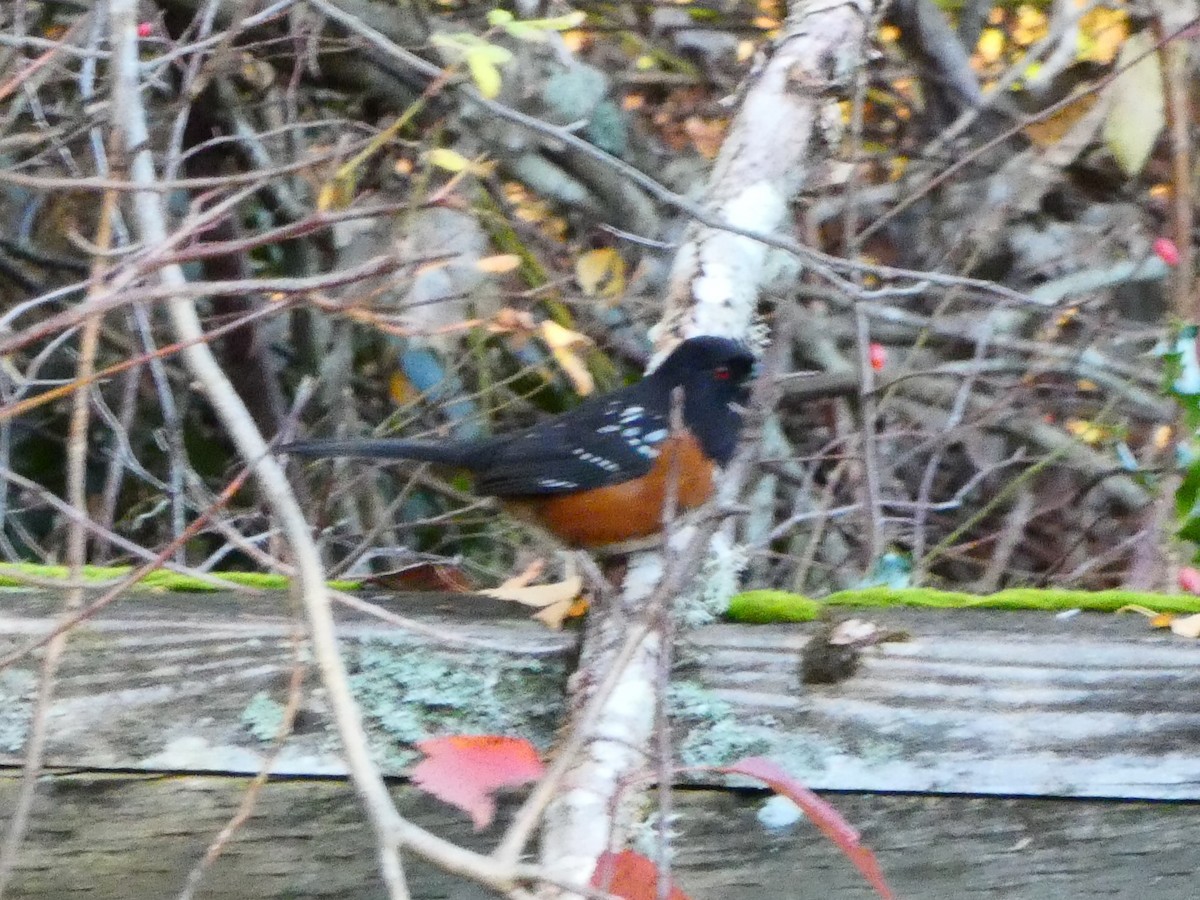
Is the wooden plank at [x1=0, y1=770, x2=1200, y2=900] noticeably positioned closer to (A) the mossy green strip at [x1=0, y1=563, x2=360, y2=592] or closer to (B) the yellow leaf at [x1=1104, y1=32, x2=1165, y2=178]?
(A) the mossy green strip at [x1=0, y1=563, x2=360, y2=592]

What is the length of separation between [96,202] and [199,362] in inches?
105

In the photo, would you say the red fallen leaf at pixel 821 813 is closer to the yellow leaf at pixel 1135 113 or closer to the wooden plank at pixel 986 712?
the wooden plank at pixel 986 712

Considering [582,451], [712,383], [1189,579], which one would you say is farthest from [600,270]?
[1189,579]

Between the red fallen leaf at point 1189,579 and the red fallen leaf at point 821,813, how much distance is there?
1010mm

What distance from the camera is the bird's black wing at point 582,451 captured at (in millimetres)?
2361

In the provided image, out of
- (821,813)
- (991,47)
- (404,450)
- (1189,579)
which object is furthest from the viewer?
(991,47)

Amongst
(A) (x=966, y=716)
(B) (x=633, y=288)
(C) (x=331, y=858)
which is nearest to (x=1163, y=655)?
(A) (x=966, y=716)

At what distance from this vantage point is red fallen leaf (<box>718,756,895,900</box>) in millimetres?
1049

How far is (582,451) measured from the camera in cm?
240

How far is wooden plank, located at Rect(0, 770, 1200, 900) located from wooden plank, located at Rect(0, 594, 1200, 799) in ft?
0.08

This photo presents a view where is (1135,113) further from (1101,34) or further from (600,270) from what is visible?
(1101,34)

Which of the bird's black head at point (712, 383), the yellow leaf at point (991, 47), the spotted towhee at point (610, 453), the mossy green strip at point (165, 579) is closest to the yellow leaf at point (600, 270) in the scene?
the spotted towhee at point (610, 453)

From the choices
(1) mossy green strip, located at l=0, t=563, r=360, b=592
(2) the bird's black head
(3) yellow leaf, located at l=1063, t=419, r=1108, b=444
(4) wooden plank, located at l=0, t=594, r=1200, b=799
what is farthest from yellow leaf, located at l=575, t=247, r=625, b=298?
(4) wooden plank, located at l=0, t=594, r=1200, b=799

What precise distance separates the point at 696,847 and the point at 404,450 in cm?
129
